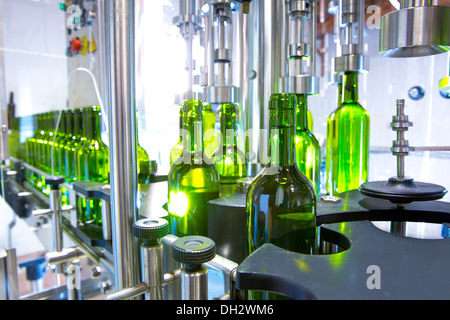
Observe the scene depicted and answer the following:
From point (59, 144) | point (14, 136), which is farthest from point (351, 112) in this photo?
point (14, 136)

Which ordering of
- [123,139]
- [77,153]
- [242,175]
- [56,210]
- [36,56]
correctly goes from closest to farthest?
[123,139] < [242,175] < [56,210] < [77,153] < [36,56]

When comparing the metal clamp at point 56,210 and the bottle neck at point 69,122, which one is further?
the bottle neck at point 69,122

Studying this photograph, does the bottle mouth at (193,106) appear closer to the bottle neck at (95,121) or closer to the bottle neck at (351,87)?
the bottle neck at (351,87)

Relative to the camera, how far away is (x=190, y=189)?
1.59ft

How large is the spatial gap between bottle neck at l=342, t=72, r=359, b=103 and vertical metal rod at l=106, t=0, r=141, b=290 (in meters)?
0.38

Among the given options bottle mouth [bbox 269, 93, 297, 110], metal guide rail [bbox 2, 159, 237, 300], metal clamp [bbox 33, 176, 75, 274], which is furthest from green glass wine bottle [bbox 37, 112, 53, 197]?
bottle mouth [bbox 269, 93, 297, 110]

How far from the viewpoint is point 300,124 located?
55 centimetres

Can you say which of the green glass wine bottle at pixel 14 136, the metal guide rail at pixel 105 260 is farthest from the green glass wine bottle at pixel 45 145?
the green glass wine bottle at pixel 14 136

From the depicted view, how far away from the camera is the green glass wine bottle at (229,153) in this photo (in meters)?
0.63

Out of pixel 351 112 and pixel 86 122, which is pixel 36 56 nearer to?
pixel 86 122

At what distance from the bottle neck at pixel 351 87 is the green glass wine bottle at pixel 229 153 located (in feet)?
0.68

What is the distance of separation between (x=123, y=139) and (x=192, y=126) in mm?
97
